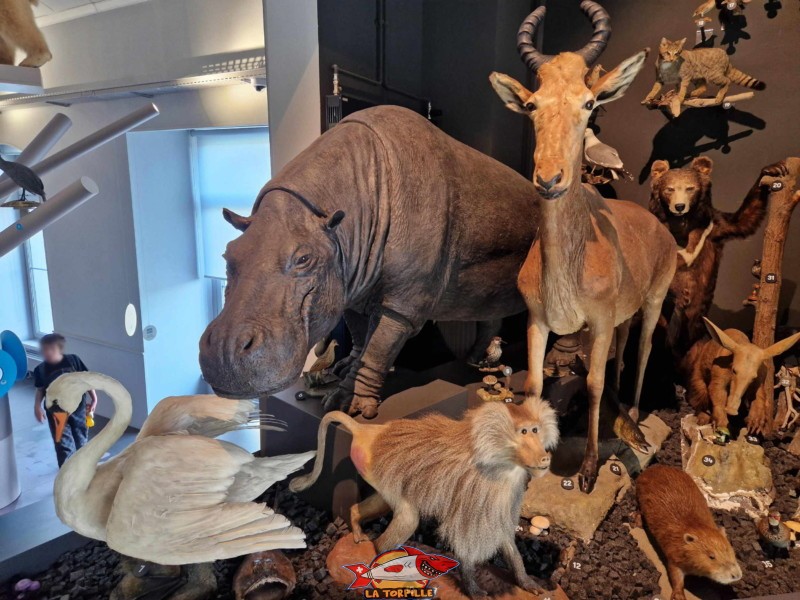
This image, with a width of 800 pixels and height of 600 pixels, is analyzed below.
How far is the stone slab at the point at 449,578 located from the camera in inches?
61.7

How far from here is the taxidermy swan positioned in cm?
130

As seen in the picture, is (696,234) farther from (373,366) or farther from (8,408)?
(8,408)

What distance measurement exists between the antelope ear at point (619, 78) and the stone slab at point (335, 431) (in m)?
1.22

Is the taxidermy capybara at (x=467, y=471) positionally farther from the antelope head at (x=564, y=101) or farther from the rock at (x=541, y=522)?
the antelope head at (x=564, y=101)

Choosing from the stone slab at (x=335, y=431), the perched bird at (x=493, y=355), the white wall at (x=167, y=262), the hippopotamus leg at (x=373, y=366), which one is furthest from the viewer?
the white wall at (x=167, y=262)

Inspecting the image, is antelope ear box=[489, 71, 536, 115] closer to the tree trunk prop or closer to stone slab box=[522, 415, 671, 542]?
stone slab box=[522, 415, 671, 542]

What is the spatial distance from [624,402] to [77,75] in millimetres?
2855

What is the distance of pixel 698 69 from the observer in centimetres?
286

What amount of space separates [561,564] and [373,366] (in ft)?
3.03

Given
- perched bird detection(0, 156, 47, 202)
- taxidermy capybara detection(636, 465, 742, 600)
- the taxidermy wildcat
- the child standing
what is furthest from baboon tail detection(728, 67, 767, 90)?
the child standing

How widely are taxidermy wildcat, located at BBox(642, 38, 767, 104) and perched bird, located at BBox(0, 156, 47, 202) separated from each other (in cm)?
295

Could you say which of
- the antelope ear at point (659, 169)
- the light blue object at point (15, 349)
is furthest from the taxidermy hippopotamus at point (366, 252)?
the antelope ear at point (659, 169)

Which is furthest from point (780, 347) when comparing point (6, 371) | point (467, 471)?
point (6, 371)

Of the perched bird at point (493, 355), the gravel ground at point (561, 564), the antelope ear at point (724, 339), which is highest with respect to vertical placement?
the antelope ear at point (724, 339)
